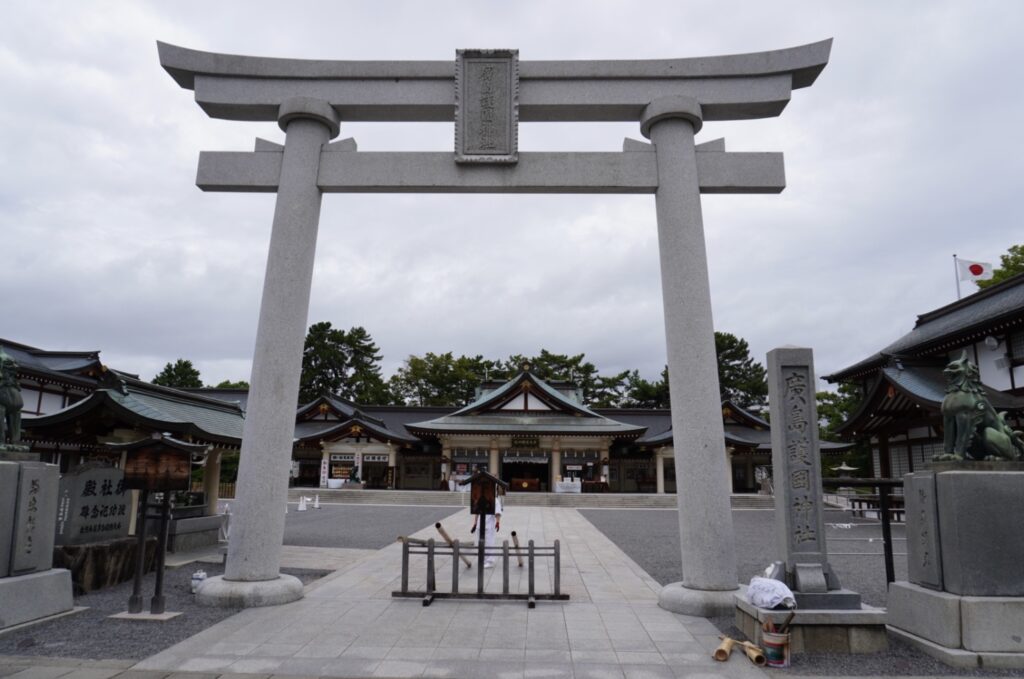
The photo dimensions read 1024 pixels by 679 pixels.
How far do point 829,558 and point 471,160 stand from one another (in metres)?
11.5

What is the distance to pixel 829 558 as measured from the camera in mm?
13266

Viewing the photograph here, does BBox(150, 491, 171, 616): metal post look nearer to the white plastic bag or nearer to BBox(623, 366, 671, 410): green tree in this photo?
the white plastic bag

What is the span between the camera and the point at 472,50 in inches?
345

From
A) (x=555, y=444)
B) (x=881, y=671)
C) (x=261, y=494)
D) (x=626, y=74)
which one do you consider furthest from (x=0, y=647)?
(x=555, y=444)

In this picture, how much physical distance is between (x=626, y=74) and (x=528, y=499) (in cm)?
2465

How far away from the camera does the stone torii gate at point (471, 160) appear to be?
7898 millimetres

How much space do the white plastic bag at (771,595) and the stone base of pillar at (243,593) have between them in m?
5.65

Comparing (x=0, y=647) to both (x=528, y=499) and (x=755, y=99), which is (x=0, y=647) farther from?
(x=528, y=499)

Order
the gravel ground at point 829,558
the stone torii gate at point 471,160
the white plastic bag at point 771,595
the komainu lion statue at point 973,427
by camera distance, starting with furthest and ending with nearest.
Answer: the stone torii gate at point 471,160 < the komainu lion statue at point 973,427 < the white plastic bag at point 771,595 < the gravel ground at point 829,558

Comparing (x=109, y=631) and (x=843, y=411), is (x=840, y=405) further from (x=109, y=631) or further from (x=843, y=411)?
(x=109, y=631)

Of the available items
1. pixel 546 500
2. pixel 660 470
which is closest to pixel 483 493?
pixel 546 500

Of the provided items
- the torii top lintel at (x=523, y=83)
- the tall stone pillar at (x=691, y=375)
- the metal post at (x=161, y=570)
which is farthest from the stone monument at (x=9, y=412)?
the tall stone pillar at (x=691, y=375)

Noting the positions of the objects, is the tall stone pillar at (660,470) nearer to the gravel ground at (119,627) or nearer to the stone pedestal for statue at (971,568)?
the gravel ground at (119,627)

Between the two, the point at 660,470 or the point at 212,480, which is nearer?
the point at 212,480
